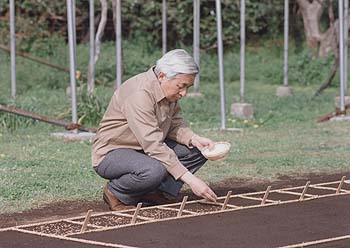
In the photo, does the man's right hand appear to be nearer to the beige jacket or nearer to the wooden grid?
the beige jacket

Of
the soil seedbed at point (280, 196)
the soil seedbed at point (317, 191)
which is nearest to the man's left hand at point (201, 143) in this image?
the soil seedbed at point (280, 196)

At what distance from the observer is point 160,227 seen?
608 centimetres

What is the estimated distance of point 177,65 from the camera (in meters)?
6.30

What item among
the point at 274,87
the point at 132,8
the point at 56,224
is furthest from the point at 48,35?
the point at 56,224

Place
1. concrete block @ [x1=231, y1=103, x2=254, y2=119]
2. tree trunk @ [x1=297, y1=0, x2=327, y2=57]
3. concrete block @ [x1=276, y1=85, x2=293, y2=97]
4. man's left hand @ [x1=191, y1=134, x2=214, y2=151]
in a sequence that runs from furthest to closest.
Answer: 1. tree trunk @ [x1=297, y1=0, x2=327, y2=57]
2. concrete block @ [x1=276, y1=85, x2=293, y2=97]
3. concrete block @ [x1=231, y1=103, x2=254, y2=119]
4. man's left hand @ [x1=191, y1=134, x2=214, y2=151]

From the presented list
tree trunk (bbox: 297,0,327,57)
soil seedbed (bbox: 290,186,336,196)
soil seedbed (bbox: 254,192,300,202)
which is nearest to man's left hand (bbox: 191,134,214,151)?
soil seedbed (bbox: 254,192,300,202)

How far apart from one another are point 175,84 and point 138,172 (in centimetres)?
63

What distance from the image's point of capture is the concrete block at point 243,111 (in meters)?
12.4

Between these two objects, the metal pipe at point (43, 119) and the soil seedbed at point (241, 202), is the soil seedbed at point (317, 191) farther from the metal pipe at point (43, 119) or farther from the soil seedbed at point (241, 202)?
the metal pipe at point (43, 119)

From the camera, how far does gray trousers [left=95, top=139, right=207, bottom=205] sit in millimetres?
6375

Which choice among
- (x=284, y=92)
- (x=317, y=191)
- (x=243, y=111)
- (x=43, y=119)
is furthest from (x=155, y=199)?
(x=284, y=92)

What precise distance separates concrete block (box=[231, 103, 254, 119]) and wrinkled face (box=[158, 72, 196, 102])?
6.03 m

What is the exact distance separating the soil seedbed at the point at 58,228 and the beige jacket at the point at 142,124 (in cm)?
65

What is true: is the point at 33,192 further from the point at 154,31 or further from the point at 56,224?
the point at 154,31
